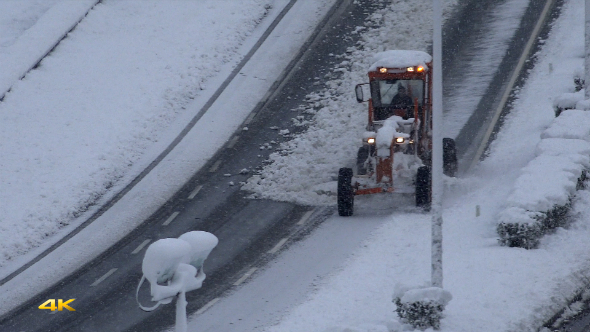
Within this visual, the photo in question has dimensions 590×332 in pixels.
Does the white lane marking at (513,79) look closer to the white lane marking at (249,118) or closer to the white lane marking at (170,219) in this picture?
the white lane marking at (249,118)

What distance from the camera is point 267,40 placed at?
2794cm

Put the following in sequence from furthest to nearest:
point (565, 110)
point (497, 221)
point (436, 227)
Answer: point (565, 110) < point (497, 221) < point (436, 227)

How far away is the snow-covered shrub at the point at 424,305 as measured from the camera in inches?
488

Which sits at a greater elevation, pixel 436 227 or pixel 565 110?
pixel 436 227

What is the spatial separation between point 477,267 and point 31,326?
24.9 feet

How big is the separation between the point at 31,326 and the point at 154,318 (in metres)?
2.16

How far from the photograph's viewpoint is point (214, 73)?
2628cm

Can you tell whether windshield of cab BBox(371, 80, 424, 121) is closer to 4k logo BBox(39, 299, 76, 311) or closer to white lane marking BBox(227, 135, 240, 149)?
white lane marking BBox(227, 135, 240, 149)

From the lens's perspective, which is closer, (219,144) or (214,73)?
(219,144)

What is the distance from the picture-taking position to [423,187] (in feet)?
56.9

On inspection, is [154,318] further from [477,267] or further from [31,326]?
[477,267]

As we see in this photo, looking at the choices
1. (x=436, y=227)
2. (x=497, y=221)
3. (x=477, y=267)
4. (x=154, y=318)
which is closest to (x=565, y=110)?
(x=497, y=221)

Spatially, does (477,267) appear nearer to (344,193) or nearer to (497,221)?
(497,221)

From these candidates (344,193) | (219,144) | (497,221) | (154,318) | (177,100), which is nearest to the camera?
(154,318)
